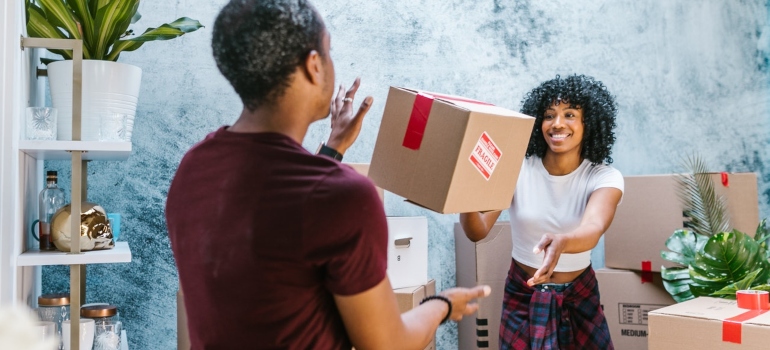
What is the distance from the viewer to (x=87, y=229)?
5.98 feet

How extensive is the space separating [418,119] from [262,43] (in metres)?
0.66

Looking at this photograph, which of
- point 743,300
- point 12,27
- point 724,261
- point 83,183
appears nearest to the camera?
point 12,27

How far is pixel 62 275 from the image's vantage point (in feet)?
7.83

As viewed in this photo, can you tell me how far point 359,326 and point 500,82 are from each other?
2431 millimetres

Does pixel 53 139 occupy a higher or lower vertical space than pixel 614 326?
higher

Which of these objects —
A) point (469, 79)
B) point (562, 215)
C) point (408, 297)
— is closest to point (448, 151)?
point (562, 215)

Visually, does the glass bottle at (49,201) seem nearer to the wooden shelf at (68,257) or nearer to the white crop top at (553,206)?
the wooden shelf at (68,257)

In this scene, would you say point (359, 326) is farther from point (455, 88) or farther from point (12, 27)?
point (455, 88)

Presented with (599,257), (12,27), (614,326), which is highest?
(12,27)

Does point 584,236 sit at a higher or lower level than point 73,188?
lower

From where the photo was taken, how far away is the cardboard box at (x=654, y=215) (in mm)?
2658

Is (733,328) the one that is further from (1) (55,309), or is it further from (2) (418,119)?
(1) (55,309)

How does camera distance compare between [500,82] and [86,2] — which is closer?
[86,2]

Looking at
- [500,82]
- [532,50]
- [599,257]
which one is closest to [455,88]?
[500,82]
